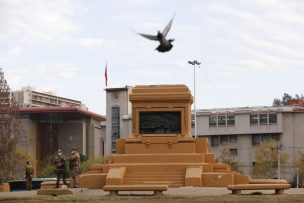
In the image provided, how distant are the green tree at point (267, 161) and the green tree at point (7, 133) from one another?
46.5 m

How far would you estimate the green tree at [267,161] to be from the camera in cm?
8269

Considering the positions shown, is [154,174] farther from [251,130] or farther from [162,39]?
[251,130]

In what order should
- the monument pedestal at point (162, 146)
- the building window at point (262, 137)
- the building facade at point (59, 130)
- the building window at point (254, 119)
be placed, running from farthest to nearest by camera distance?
the building facade at point (59, 130) < the building window at point (254, 119) < the building window at point (262, 137) < the monument pedestal at point (162, 146)

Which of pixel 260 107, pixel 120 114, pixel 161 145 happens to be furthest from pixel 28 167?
pixel 120 114

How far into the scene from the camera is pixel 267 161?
83500mm

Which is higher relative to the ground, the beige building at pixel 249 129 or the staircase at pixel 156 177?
the beige building at pixel 249 129

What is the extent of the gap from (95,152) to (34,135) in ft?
39.4

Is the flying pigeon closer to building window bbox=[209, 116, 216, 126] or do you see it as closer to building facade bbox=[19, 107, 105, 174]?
building window bbox=[209, 116, 216, 126]

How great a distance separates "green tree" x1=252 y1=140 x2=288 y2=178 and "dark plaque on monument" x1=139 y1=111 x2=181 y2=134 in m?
42.1

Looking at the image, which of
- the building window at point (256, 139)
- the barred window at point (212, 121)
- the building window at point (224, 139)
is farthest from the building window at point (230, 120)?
the building window at point (256, 139)

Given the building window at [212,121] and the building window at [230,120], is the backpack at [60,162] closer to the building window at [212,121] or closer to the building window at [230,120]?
the building window at [230,120]

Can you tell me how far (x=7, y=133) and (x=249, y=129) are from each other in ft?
225

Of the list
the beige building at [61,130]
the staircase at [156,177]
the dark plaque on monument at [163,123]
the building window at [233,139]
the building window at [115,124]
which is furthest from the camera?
the beige building at [61,130]

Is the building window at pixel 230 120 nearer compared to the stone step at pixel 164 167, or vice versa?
the stone step at pixel 164 167
